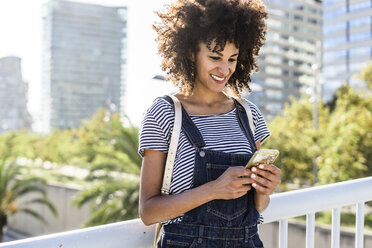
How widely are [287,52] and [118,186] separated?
87.0m

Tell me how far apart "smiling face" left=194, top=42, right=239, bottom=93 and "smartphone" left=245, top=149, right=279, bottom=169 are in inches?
15.1

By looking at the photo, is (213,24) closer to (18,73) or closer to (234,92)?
(234,92)

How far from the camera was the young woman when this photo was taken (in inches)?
58.7

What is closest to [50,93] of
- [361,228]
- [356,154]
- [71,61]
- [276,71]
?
[71,61]

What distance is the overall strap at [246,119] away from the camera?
5.62 feet

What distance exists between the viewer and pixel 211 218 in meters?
1.52

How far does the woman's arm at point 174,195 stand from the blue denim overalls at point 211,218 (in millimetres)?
64

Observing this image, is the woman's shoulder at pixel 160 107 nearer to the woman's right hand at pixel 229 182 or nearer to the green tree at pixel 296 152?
the woman's right hand at pixel 229 182

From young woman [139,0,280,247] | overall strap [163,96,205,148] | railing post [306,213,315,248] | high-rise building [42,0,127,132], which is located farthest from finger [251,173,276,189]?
high-rise building [42,0,127,132]

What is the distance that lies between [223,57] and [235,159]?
39cm

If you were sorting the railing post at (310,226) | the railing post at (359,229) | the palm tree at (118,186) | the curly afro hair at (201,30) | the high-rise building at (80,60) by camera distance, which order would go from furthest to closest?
the high-rise building at (80,60) < the palm tree at (118,186) < the railing post at (359,229) < the railing post at (310,226) < the curly afro hair at (201,30)

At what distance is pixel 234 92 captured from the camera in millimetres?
1920

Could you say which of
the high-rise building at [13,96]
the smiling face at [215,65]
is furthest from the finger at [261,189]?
the high-rise building at [13,96]

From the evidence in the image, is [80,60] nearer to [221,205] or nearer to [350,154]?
[350,154]
